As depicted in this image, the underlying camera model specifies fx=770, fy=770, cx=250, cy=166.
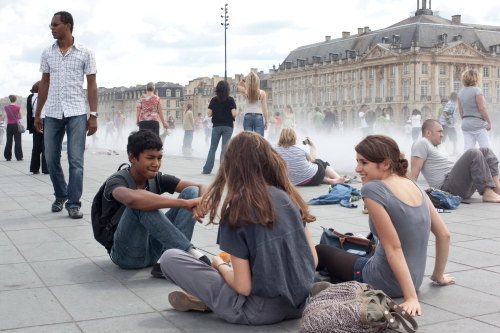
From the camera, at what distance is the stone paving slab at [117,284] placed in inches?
155

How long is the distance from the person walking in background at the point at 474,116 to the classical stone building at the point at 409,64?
8102 cm

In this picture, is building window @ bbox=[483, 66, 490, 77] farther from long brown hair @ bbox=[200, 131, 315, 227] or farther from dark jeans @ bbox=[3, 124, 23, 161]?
long brown hair @ bbox=[200, 131, 315, 227]

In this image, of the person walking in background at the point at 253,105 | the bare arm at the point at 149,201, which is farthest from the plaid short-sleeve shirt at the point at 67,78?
the person walking in background at the point at 253,105

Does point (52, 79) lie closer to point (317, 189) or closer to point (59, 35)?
point (59, 35)

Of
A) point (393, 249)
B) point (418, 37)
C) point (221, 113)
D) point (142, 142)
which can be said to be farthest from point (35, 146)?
point (418, 37)

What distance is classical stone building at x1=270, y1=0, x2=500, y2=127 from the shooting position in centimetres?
9600

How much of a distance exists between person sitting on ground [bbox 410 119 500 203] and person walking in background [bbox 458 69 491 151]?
125 cm

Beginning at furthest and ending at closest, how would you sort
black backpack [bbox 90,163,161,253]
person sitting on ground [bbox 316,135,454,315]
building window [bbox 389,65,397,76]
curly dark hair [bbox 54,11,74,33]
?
1. building window [bbox 389,65,397,76]
2. curly dark hair [bbox 54,11,74,33]
3. black backpack [bbox 90,163,161,253]
4. person sitting on ground [bbox 316,135,454,315]

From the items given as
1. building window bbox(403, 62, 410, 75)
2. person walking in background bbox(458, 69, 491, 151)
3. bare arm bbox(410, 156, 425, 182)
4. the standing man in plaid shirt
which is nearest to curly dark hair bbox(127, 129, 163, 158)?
the standing man in plaid shirt

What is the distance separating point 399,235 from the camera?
4.22 meters

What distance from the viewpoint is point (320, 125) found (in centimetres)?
3212

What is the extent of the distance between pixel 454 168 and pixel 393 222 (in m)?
5.14

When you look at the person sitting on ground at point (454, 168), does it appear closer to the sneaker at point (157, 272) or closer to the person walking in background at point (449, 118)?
the sneaker at point (157, 272)

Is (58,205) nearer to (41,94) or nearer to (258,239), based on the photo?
(41,94)
